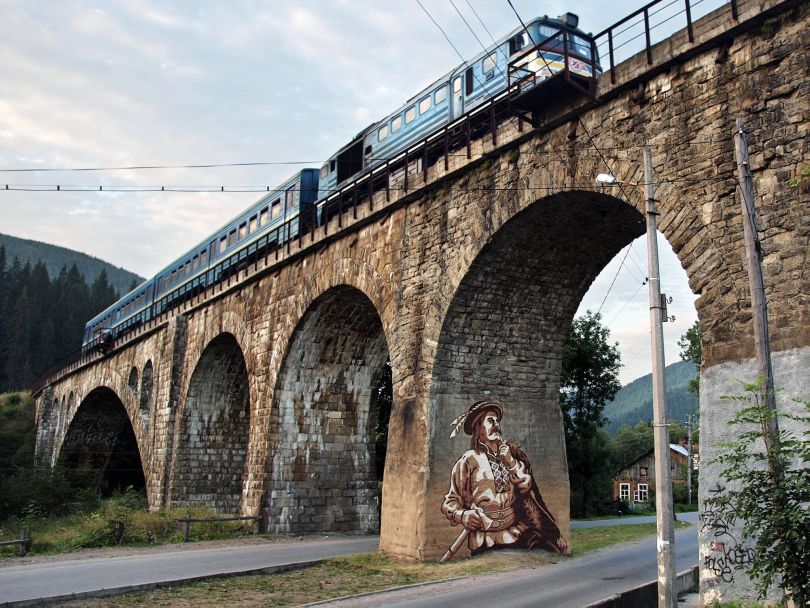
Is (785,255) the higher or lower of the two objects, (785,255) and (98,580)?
the higher

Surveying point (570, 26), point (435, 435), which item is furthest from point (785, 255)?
point (570, 26)

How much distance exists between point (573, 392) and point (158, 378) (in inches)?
772

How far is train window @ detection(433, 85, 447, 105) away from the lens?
1934 cm

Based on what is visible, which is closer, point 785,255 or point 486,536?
point 785,255

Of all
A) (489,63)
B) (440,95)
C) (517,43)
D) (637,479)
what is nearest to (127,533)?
(440,95)

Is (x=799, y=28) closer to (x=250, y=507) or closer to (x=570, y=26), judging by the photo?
(x=570, y=26)

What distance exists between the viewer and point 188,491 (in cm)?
2853

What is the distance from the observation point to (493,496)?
15484 millimetres

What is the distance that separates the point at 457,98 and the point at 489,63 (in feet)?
4.05

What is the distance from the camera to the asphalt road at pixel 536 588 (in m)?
11.2

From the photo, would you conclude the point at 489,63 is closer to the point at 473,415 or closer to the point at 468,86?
the point at 468,86

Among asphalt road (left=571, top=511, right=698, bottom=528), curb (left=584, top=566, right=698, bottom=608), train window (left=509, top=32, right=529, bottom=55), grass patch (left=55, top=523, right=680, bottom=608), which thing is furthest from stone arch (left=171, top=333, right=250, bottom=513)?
curb (left=584, top=566, right=698, bottom=608)

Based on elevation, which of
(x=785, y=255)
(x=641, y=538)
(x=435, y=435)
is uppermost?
(x=785, y=255)

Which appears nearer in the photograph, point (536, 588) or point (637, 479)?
point (536, 588)
